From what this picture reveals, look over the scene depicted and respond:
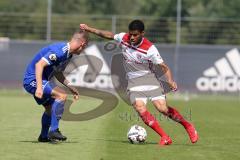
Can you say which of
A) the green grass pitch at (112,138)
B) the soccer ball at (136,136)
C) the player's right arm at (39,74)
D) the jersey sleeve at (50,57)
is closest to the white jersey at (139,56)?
the soccer ball at (136,136)

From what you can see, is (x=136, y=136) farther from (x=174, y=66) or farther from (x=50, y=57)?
(x=174, y=66)

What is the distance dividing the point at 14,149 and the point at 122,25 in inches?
1085

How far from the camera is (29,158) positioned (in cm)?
1075

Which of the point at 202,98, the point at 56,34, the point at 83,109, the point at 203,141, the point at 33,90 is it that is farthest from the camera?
the point at 56,34

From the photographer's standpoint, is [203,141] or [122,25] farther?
[122,25]

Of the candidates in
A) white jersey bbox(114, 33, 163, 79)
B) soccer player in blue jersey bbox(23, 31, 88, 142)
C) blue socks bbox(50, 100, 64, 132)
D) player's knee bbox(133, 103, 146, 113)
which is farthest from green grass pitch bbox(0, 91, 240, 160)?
white jersey bbox(114, 33, 163, 79)

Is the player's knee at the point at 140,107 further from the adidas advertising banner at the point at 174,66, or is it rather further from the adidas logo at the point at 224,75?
the adidas logo at the point at 224,75

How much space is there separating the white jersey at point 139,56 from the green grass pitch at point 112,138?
1.36 m

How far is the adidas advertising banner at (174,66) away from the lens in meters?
32.3

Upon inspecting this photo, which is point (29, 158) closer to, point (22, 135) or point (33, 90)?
point (33, 90)

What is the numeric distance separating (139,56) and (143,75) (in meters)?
0.52

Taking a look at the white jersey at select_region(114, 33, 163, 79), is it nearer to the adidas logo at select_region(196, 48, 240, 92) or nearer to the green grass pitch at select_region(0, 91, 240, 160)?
the green grass pitch at select_region(0, 91, 240, 160)

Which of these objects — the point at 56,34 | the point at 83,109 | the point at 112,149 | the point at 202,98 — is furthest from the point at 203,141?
the point at 56,34

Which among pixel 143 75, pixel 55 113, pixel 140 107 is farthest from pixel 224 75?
pixel 55 113
